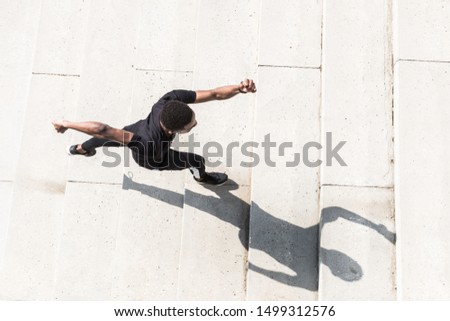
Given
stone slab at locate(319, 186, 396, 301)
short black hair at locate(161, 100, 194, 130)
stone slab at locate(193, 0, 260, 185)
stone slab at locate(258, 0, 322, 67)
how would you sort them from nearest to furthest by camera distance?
short black hair at locate(161, 100, 194, 130) → stone slab at locate(319, 186, 396, 301) → stone slab at locate(193, 0, 260, 185) → stone slab at locate(258, 0, 322, 67)

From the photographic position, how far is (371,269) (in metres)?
4.65

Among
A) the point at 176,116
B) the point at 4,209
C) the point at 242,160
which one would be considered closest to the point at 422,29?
the point at 242,160

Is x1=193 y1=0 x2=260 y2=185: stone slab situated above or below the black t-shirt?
above

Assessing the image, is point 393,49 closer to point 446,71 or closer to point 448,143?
point 446,71

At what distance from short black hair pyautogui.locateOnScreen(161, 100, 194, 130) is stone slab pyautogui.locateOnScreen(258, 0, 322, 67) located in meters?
1.79

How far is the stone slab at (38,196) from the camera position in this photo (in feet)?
Answer: 16.3

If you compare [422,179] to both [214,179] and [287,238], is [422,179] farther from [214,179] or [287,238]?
[214,179]

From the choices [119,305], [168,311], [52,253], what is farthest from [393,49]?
[52,253]

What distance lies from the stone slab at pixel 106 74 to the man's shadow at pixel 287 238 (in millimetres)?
1137

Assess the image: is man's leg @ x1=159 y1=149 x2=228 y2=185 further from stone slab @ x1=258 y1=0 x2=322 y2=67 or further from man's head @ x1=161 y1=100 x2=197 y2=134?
stone slab @ x1=258 y1=0 x2=322 y2=67

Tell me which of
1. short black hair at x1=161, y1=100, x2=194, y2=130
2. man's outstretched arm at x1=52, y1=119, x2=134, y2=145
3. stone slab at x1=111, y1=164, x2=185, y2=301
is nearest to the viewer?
short black hair at x1=161, y1=100, x2=194, y2=130

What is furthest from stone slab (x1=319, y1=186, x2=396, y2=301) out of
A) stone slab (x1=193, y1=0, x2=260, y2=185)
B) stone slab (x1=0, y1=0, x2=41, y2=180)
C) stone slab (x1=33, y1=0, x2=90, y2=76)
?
stone slab (x1=0, y1=0, x2=41, y2=180)

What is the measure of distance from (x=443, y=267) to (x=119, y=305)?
3.23 m

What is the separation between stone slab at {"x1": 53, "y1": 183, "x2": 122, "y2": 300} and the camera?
16.0 ft
